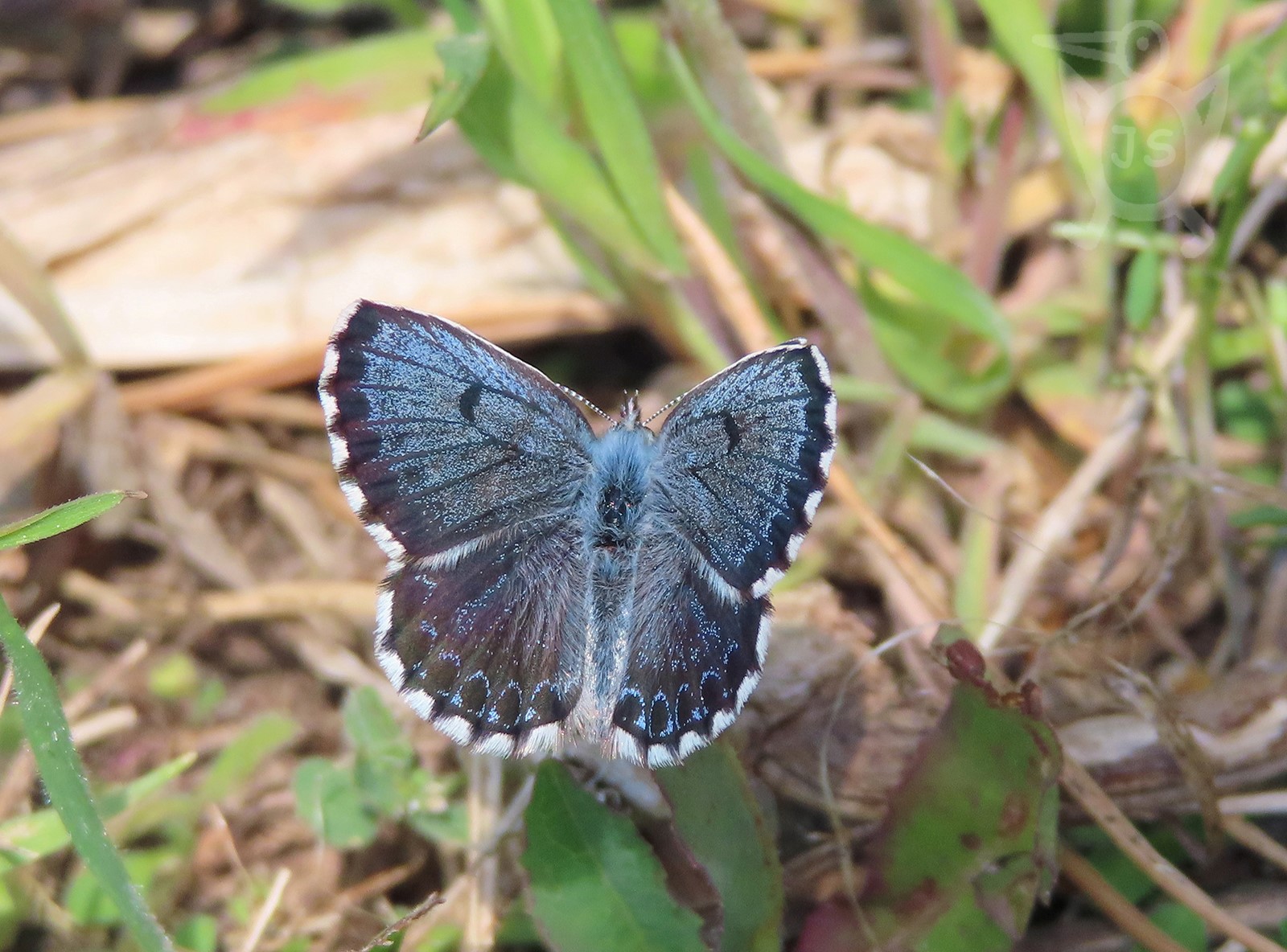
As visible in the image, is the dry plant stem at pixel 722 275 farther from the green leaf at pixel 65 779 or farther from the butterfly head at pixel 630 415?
the green leaf at pixel 65 779

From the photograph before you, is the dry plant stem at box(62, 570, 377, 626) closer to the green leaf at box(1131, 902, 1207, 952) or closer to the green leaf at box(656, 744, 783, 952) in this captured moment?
the green leaf at box(656, 744, 783, 952)

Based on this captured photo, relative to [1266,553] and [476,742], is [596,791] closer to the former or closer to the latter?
[476,742]

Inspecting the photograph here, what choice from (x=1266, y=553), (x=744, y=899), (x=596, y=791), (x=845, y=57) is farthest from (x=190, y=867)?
(x=845, y=57)

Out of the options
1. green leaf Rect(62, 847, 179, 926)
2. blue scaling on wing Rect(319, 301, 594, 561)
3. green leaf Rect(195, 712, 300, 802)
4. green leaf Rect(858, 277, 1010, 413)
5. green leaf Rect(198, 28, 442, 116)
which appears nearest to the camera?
blue scaling on wing Rect(319, 301, 594, 561)

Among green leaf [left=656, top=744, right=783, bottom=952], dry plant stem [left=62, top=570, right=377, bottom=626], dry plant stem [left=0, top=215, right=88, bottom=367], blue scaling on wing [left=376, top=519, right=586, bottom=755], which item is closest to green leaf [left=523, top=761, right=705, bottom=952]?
green leaf [left=656, top=744, right=783, bottom=952]

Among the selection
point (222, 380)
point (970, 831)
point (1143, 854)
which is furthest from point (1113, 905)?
point (222, 380)

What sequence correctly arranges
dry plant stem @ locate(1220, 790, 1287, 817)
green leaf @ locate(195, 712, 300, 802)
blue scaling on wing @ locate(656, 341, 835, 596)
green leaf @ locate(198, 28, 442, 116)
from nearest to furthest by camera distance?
blue scaling on wing @ locate(656, 341, 835, 596), dry plant stem @ locate(1220, 790, 1287, 817), green leaf @ locate(195, 712, 300, 802), green leaf @ locate(198, 28, 442, 116)
